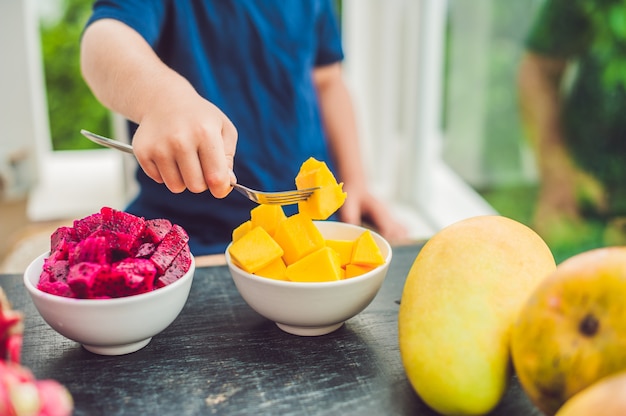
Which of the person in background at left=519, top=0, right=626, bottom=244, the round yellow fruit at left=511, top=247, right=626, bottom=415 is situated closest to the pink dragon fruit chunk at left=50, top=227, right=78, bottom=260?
the round yellow fruit at left=511, top=247, right=626, bottom=415

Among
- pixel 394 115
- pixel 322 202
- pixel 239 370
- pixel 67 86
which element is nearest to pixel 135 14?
pixel 322 202

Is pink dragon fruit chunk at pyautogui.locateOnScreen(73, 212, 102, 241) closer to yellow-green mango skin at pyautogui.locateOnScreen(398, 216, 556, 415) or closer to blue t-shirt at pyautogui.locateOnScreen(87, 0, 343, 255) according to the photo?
yellow-green mango skin at pyautogui.locateOnScreen(398, 216, 556, 415)

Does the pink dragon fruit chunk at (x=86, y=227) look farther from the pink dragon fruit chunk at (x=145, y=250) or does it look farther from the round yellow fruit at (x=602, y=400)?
the round yellow fruit at (x=602, y=400)

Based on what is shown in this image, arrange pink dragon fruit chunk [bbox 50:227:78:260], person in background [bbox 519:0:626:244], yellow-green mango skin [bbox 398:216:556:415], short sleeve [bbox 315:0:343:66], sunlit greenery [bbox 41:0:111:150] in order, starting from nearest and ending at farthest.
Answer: yellow-green mango skin [bbox 398:216:556:415] → pink dragon fruit chunk [bbox 50:227:78:260] → short sleeve [bbox 315:0:343:66] → person in background [bbox 519:0:626:244] → sunlit greenery [bbox 41:0:111:150]

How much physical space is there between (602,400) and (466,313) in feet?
0.48

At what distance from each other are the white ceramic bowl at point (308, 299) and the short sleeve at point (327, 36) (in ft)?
2.81

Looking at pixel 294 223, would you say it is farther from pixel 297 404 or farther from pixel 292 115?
pixel 292 115

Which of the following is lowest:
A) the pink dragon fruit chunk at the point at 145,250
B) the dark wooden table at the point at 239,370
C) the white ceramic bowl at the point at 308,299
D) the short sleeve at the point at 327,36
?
the dark wooden table at the point at 239,370

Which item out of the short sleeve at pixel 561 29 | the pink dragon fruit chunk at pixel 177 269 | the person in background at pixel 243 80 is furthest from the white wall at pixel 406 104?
the pink dragon fruit chunk at pixel 177 269

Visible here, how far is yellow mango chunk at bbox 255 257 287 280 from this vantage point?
0.72m

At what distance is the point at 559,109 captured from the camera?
75.4 inches

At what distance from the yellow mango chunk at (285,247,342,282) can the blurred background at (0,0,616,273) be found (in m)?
1.47

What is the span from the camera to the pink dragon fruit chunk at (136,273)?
64 centimetres

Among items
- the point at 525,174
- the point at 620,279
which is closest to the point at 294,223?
the point at 620,279
